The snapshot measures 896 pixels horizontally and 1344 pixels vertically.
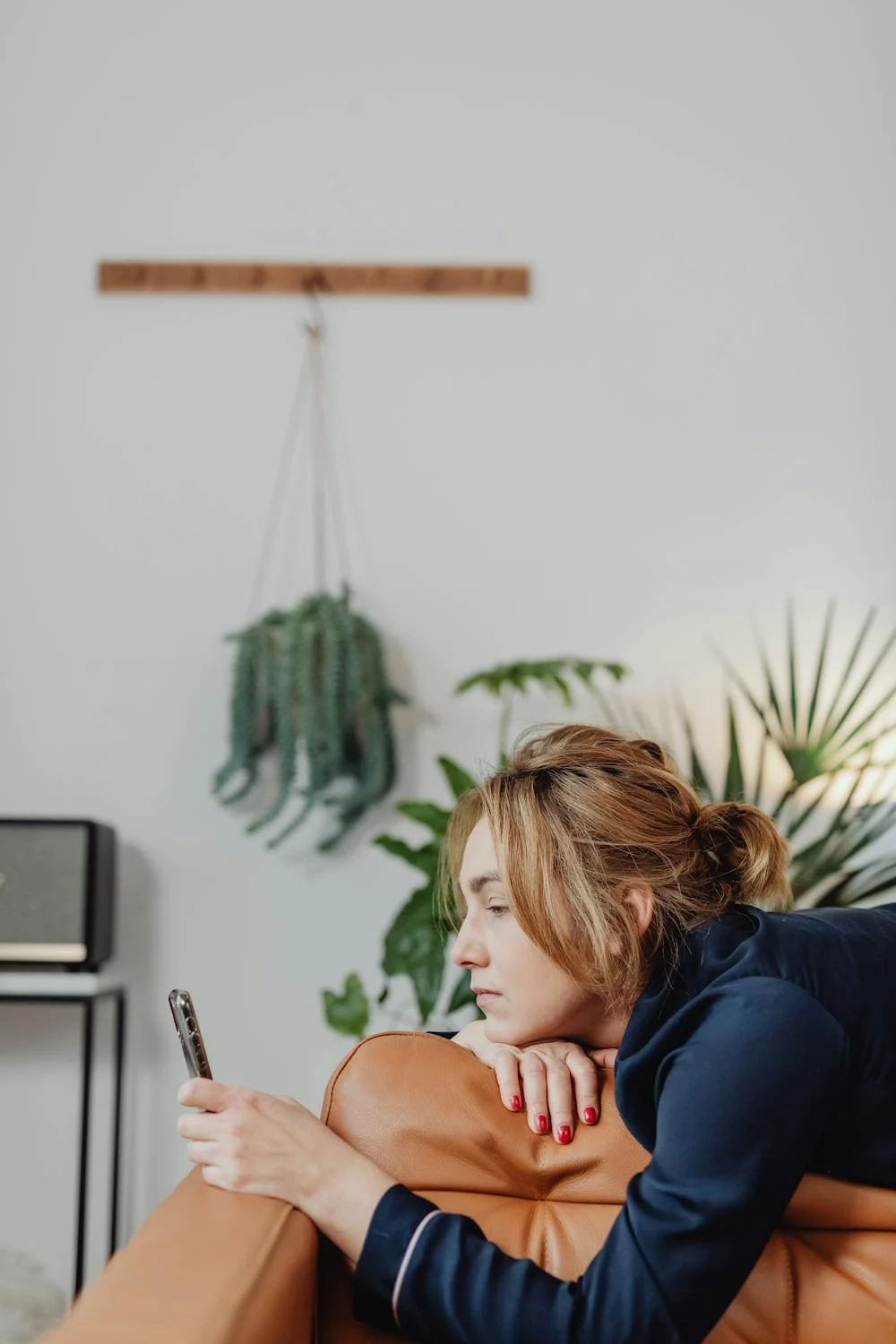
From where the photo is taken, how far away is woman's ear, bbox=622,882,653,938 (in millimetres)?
1205

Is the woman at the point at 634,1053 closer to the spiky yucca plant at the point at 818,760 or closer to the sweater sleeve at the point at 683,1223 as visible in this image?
the sweater sleeve at the point at 683,1223

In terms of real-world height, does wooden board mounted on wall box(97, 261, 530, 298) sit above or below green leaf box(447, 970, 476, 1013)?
above

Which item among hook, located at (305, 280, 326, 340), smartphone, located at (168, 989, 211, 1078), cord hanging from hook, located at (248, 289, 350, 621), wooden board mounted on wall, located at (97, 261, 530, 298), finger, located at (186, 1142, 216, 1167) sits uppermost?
wooden board mounted on wall, located at (97, 261, 530, 298)

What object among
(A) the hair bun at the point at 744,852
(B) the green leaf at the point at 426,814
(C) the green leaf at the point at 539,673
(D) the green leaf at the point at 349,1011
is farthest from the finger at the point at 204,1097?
(C) the green leaf at the point at 539,673

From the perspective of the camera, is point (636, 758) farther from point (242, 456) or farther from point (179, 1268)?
point (242, 456)

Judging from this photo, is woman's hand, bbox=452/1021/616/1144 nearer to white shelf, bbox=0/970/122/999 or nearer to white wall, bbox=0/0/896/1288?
white shelf, bbox=0/970/122/999

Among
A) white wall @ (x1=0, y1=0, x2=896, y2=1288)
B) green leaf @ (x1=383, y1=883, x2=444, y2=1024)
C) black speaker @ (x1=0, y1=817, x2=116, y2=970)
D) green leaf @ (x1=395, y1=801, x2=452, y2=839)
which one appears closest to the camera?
green leaf @ (x1=383, y1=883, x2=444, y2=1024)

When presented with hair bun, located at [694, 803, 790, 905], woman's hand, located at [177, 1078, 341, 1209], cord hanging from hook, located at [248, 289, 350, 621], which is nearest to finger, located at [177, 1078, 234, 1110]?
woman's hand, located at [177, 1078, 341, 1209]

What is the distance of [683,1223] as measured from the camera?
3.16ft

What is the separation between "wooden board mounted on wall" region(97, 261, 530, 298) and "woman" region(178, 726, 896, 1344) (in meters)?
1.87

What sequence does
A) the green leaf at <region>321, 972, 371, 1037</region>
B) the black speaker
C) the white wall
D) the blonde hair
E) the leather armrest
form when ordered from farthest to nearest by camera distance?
the white wall < the black speaker < the green leaf at <region>321, 972, 371, 1037</region> < the blonde hair < the leather armrest

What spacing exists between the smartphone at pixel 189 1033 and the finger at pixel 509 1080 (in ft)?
0.90

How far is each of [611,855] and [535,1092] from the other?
0.78 feet

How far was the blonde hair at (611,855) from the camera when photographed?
3.91 ft
